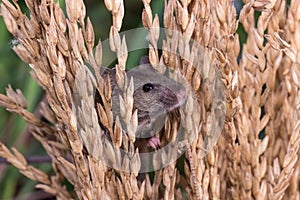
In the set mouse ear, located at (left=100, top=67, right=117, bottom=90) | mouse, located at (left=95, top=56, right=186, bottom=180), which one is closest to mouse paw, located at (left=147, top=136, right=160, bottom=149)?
mouse, located at (left=95, top=56, right=186, bottom=180)

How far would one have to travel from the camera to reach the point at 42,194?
166 cm

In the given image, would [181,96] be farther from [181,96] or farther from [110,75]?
[110,75]

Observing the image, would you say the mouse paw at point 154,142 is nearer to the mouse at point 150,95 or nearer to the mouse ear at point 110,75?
the mouse at point 150,95

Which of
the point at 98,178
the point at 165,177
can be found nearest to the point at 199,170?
the point at 165,177

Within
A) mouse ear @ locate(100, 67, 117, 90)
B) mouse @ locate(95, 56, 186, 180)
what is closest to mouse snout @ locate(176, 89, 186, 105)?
mouse @ locate(95, 56, 186, 180)

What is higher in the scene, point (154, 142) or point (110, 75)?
point (110, 75)

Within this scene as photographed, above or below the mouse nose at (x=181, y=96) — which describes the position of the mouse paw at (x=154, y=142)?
below

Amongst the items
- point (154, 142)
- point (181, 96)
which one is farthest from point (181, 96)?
point (154, 142)

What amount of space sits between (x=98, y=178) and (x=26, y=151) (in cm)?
84

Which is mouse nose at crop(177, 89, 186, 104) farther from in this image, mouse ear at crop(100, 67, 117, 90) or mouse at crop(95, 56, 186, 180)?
mouse ear at crop(100, 67, 117, 90)

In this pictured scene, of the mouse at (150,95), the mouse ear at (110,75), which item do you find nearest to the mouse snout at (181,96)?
the mouse at (150,95)

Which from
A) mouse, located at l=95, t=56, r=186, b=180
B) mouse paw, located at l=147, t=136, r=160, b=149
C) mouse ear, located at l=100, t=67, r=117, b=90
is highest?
mouse ear, located at l=100, t=67, r=117, b=90

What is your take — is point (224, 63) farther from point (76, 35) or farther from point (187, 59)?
point (76, 35)

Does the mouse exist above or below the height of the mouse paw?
above
